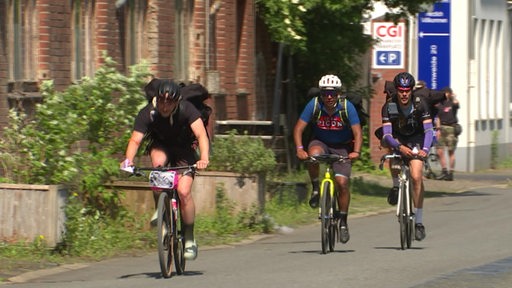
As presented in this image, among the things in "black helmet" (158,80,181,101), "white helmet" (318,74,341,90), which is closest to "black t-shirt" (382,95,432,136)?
"white helmet" (318,74,341,90)

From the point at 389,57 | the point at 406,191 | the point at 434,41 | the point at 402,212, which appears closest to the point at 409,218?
the point at 402,212

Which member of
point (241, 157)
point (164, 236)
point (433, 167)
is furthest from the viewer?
point (433, 167)

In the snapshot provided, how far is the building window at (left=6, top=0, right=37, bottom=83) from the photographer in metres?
18.3

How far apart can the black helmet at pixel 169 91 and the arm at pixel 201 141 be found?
0.30 metres

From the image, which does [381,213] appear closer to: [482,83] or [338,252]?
[338,252]

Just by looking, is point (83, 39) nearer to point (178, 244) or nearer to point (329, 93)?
point (329, 93)

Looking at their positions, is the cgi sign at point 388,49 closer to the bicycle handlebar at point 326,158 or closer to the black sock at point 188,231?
the bicycle handlebar at point 326,158

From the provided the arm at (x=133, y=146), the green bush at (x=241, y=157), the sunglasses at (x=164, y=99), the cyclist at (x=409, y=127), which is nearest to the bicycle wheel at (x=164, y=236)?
the arm at (x=133, y=146)

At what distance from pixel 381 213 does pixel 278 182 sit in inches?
84.8

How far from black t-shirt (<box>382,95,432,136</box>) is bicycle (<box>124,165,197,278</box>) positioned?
12.6ft

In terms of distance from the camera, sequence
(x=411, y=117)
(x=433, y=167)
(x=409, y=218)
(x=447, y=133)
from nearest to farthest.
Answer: (x=409, y=218), (x=411, y=117), (x=447, y=133), (x=433, y=167)

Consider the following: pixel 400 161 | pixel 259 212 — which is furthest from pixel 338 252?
pixel 259 212

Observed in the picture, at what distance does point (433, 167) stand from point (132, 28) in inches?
503

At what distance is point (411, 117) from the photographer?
1606 cm
